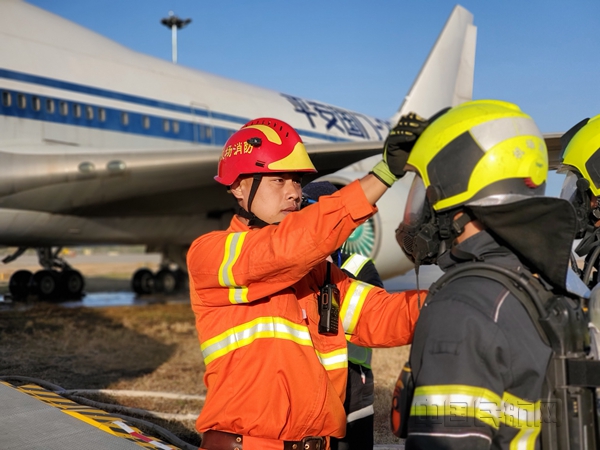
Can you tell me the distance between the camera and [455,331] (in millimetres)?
1341

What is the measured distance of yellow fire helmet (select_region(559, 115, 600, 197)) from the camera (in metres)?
3.03

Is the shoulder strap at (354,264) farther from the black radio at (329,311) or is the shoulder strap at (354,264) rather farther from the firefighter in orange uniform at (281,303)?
the black radio at (329,311)

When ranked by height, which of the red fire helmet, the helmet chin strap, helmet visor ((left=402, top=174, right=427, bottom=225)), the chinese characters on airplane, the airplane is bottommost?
helmet visor ((left=402, top=174, right=427, bottom=225))

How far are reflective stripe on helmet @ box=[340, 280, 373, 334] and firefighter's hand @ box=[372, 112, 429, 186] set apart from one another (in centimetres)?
78

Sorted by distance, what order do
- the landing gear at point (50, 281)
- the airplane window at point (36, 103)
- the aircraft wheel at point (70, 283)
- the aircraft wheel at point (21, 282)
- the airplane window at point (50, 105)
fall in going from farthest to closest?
the aircraft wheel at point (70, 283) < the landing gear at point (50, 281) < the aircraft wheel at point (21, 282) < the airplane window at point (50, 105) < the airplane window at point (36, 103)

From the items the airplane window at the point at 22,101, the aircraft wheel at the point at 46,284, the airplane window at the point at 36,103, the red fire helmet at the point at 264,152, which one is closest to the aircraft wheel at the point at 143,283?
the aircraft wheel at the point at 46,284

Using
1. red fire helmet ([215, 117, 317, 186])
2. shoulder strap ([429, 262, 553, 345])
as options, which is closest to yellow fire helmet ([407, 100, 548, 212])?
shoulder strap ([429, 262, 553, 345])

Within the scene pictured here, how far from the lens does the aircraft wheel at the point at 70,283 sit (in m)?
12.8

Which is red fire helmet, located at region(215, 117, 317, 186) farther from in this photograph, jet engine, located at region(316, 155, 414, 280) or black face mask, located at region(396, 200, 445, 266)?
jet engine, located at region(316, 155, 414, 280)

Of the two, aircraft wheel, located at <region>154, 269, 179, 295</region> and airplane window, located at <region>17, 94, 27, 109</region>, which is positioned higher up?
airplane window, located at <region>17, 94, 27, 109</region>

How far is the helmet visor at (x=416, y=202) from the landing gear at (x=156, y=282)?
14.3 m

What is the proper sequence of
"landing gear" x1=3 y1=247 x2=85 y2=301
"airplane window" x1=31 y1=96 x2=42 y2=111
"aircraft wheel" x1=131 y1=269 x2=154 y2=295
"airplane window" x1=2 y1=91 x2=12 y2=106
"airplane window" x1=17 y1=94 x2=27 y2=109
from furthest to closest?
1. "aircraft wheel" x1=131 y1=269 x2=154 y2=295
2. "landing gear" x1=3 y1=247 x2=85 y2=301
3. "airplane window" x1=31 y1=96 x2=42 y2=111
4. "airplane window" x1=17 y1=94 x2=27 y2=109
5. "airplane window" x1=2 y1=91 x2=12 y2=106

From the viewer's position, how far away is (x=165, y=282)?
1563cm

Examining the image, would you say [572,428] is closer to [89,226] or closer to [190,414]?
[190,414]
